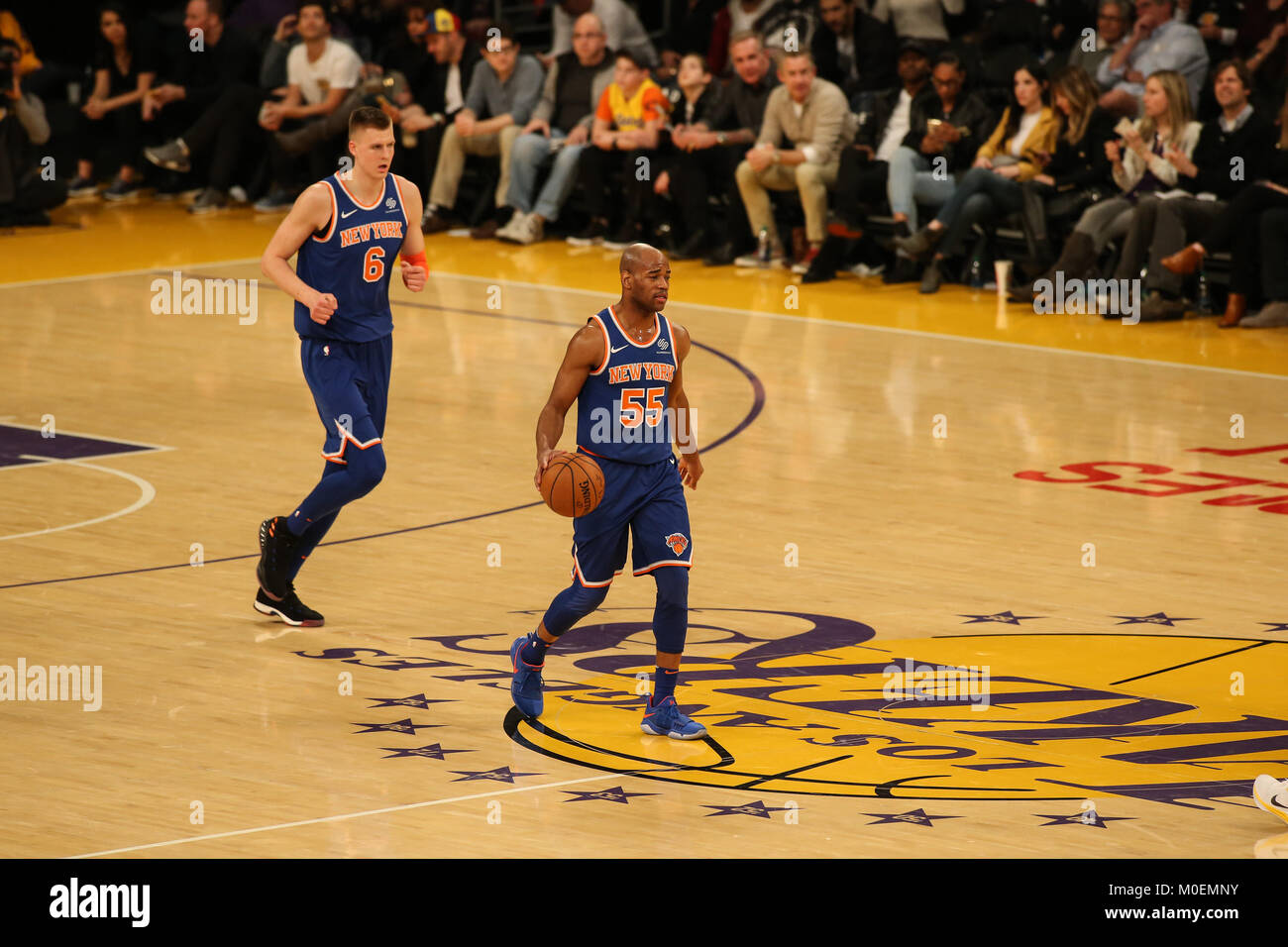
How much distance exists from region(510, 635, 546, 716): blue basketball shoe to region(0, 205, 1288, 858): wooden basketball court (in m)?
0.09

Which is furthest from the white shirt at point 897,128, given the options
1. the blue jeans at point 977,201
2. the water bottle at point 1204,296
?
the water bottle at point 1204,296

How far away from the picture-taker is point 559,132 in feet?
65.1

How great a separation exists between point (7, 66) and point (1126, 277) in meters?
11.2

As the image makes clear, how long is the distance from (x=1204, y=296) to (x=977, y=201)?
1943 millimetres

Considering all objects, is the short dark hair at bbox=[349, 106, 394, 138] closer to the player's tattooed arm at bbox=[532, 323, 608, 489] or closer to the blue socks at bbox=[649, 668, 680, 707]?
the player's tattooed arm at bbox=[532, 323, 608, 489]

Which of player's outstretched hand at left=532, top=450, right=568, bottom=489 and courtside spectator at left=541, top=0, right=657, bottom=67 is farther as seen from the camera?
courtside spectator at left=541, top=0, right=657, bottom=67

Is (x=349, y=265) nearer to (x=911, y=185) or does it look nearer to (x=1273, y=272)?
(x=1273, y=272)

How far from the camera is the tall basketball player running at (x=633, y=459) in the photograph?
741cm

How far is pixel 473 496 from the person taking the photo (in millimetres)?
11203

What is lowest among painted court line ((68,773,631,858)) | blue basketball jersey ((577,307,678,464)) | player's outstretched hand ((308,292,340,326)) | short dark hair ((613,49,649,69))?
painted court line ((68,773,631,858))

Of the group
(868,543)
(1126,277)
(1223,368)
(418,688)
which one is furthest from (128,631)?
(1126,277)

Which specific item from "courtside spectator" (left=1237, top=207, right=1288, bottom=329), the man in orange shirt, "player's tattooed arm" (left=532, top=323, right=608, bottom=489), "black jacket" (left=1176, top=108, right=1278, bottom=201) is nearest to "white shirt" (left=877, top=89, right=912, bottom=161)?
the man in orange shirt

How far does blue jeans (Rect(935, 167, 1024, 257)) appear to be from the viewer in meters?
16.5
